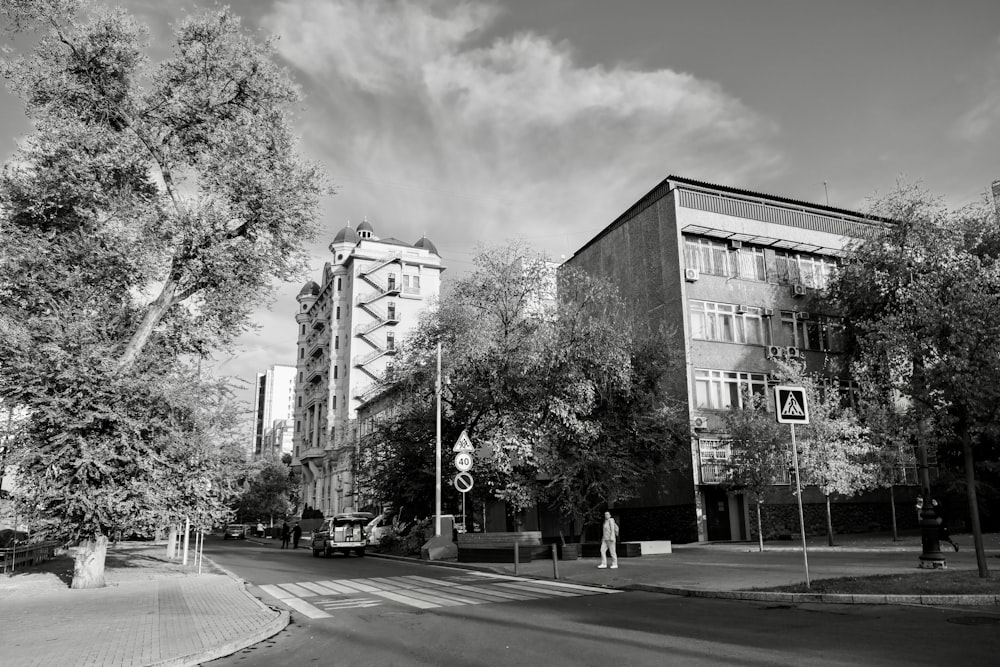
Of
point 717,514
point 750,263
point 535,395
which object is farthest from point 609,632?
point 750,263

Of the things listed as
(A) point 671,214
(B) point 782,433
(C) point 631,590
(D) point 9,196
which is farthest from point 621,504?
(D) point 9,196

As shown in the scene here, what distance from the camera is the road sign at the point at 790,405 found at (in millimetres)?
12711

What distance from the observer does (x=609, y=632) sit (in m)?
8.98

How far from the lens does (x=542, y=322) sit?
28.4 metres

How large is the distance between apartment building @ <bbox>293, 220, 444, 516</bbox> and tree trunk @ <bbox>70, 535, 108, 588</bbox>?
155 ft

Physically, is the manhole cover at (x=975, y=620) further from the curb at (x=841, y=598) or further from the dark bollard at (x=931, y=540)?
the dark bollard at (x=931, y=540)

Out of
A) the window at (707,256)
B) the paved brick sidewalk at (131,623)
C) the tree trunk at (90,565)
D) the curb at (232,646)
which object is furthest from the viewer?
the window at (707,256)

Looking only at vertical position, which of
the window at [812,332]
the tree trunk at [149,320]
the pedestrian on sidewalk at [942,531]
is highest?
the window at [812,332]

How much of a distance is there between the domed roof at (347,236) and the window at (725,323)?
183ft

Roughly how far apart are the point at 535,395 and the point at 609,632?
57.8 ft

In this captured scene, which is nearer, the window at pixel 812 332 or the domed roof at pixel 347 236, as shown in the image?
the window at pixel 812 332

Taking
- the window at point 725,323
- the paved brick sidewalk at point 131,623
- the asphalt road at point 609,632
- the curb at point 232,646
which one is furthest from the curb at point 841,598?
the window at point 725,323

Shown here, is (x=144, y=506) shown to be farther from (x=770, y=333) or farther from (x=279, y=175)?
(x=770, y=333)

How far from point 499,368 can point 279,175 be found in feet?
36.5
